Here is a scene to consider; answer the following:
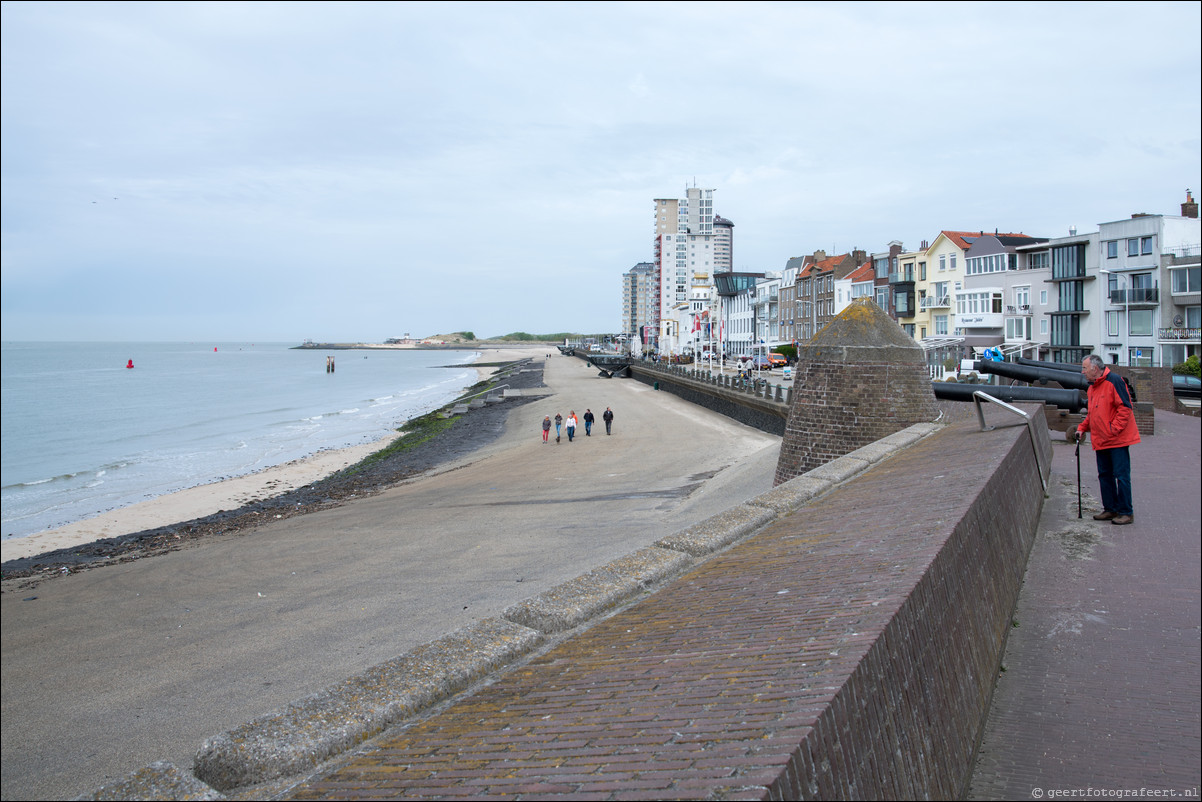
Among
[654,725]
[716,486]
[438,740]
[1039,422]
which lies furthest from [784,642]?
[716,486]

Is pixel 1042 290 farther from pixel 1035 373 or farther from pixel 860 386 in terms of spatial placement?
pixel 860 386

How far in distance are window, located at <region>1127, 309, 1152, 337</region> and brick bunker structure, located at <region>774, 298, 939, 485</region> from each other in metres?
37.7

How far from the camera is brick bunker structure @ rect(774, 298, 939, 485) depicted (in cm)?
1236

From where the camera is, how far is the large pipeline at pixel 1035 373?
42.0ft

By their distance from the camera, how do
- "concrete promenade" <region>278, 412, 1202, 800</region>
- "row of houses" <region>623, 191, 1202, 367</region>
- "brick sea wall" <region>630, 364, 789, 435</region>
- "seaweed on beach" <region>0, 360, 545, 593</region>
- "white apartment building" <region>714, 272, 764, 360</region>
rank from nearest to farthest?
"concrete promenade" <region>278, 412, 1202, 800</region> < "seaweed on beach" <region>0, 360, 545, 593</region> < "brick sea wall" <region>630, 364, 789, 435</region> < "row of houses" <region>623, 191, 1202, 367</region> < "white apartment building" <region>714, 272, 764, 360</region>

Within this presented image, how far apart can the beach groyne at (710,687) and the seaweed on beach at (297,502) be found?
54.2 feet

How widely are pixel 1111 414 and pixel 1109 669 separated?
2516 millimetres

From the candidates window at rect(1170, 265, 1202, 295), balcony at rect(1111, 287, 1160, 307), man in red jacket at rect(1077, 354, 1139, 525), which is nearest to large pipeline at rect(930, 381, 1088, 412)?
man in red jacket at rect(1077, 354, 1139, 525)

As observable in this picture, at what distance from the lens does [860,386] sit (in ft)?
40.7

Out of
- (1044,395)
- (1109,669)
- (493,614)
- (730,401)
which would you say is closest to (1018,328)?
(730,401)

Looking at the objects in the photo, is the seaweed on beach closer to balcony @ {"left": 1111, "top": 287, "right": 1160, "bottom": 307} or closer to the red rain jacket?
the red rain jacket

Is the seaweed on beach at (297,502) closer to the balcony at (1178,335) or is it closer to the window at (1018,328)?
the window at (1018,328)

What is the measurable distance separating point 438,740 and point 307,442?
41.9 m

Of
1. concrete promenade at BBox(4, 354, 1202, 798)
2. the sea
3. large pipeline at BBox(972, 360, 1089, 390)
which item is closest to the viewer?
concrete promenade at BBox(4, 354, 1202, 798)
